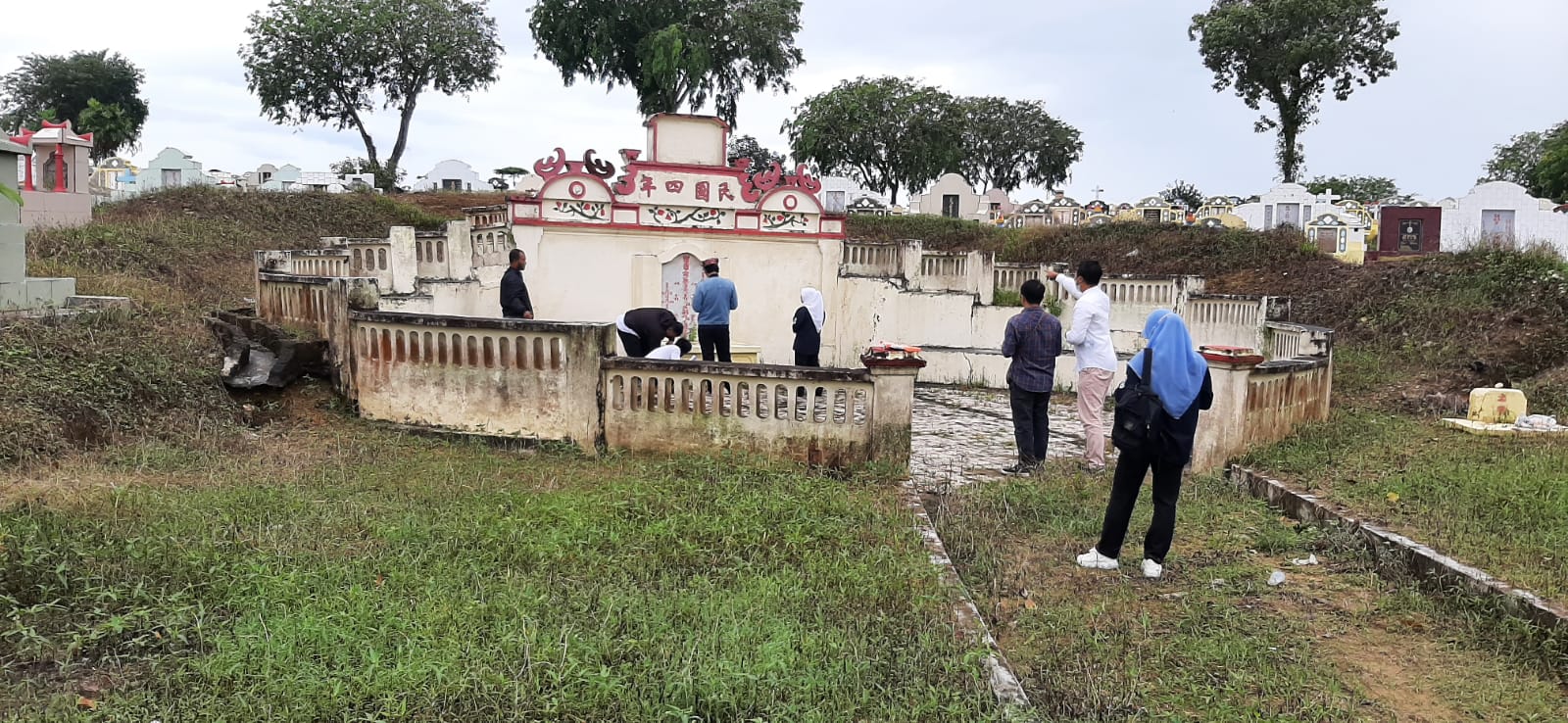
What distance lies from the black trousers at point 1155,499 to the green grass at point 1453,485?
4.92 ft

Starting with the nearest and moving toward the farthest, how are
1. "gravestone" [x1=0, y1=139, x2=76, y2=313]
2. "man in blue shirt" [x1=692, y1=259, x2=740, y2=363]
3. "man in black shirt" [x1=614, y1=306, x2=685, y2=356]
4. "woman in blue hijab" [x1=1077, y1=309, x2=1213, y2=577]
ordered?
"woman in blue hijab" [x1=1077, y1=309, x2=1213, y2=577], "gravestone" [x1=0, y1=139, x2=76, y2=313], "man in black shirt" [x1=614, y1=306, x2=685, y2=356], "man in blue shirt" [x1=692, y1=259, x2=740, y2=363]

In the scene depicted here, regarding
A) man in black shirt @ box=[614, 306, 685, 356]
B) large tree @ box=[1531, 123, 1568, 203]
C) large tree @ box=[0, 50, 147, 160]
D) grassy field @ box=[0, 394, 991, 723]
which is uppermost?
large tree @ box=[0, 50, 147, 160]

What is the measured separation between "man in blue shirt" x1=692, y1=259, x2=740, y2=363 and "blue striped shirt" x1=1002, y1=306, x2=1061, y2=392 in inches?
136

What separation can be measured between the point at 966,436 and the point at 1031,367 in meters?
2.51

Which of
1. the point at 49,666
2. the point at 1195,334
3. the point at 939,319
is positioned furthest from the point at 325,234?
the point at 49,666

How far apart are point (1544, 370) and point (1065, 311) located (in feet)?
21.2

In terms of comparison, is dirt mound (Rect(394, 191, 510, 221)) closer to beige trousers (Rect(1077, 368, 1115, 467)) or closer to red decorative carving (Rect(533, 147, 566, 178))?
red decorative carving (Rect(533, 147, 566, 178))

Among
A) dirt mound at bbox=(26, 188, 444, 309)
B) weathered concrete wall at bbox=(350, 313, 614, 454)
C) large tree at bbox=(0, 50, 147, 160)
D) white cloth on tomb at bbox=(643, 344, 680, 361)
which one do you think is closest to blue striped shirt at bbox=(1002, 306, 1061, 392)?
white cloth on tomb at bbox=(643, 344, 680, 361)

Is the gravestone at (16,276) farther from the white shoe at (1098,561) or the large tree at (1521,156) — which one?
the large tree at (1521,156)

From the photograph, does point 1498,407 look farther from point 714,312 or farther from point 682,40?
point 682,40

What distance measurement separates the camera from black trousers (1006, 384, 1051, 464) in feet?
26.0

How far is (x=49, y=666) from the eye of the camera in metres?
3.71

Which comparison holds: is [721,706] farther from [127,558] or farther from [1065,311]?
[1065,311]

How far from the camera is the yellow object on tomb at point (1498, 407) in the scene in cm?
942
